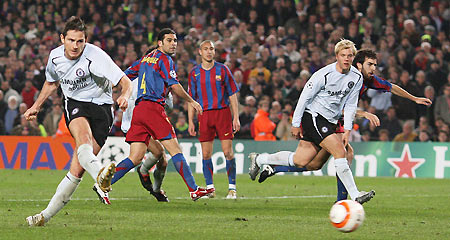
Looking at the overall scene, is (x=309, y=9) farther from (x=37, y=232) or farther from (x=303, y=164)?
(x=37, y=232)

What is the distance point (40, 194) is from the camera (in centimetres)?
1254

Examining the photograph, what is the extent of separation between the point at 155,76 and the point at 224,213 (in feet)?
7.06

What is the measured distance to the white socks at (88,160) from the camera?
24.2ft

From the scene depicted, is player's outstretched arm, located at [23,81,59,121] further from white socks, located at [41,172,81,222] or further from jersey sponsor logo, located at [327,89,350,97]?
jersey sponsor logo, located at [327,89,350,97]

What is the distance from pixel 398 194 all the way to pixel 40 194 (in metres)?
5.87

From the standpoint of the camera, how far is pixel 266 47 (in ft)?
74.8

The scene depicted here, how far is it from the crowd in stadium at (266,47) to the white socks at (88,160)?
12.4m

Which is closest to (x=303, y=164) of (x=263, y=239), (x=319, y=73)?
(x=319, y=73)

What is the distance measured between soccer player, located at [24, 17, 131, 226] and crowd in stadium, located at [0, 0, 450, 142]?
11.7 m

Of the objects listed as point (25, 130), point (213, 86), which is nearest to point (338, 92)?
point (213, 86)

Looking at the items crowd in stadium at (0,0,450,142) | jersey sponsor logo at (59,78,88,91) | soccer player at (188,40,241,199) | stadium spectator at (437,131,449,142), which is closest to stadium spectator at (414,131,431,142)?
crowd in stadium at (0,0,450,142)

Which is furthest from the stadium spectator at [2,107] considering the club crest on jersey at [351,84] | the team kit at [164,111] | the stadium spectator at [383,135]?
the club crest on jersey at [351,84]

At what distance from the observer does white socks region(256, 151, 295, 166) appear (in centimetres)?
1099

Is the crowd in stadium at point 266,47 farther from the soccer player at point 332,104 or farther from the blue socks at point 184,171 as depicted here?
the soccer player at point 332,104
